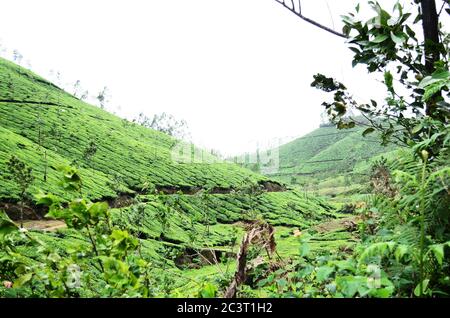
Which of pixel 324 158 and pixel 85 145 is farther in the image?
pixel 324 158

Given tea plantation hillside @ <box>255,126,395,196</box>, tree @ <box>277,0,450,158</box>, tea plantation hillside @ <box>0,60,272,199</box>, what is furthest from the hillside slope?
tree @ <box>277,0,450,158</box>

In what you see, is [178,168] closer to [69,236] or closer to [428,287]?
[69,236]

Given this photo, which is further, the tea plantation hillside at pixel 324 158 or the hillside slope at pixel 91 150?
the tea plantation hillside at pixel 324 158

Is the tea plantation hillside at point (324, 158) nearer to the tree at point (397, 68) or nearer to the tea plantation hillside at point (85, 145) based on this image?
the tea plantation hillside at point (85, 145)

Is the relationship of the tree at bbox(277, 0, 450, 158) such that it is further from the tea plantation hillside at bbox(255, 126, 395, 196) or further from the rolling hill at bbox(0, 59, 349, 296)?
the tea plantation hillside at bbox(255, 126, 395, 196)

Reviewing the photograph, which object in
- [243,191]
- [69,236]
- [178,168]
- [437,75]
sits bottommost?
[69,236]

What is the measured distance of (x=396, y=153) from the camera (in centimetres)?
118

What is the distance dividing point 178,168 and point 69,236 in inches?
842

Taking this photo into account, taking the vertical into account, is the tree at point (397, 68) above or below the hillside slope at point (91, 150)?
below

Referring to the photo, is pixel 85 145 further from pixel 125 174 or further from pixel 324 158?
pixel 324 158

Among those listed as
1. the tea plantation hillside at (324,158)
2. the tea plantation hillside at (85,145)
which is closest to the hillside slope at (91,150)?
the tea plantation hillside at (85,145)

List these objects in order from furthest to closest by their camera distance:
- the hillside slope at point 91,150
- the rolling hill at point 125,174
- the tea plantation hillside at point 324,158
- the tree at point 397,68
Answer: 1. the tea plantation hillside at point 324,158
2. the hillside slope at point 91,150
3. the rolling hill at point 125,174
4. the tree at point 397,68

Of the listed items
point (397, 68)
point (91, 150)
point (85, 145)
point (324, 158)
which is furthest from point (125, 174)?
point (324, 158)
